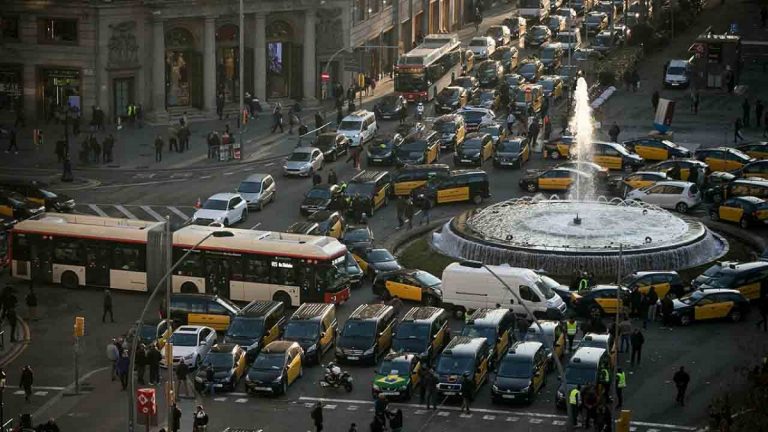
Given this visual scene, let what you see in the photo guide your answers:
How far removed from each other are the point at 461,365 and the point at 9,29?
2364 inches

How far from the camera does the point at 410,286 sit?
8238 centimetres

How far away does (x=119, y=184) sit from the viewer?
10600 cm

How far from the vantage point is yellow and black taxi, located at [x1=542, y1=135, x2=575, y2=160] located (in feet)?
365

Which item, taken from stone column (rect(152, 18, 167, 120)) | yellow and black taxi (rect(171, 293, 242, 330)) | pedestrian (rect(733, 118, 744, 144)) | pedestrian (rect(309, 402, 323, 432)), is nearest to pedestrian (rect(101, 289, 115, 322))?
yellow and black taxi (rect(171, 293, 242, 330))

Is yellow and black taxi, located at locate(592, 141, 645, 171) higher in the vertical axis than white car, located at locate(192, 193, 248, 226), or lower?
higher

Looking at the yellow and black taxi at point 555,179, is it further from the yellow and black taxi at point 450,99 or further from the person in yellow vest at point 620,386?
the person in yellow vest at point 620,386

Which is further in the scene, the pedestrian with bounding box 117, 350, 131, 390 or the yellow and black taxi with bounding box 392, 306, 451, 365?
the yellow and black taxi with bounding box 392, 306, 451, 365

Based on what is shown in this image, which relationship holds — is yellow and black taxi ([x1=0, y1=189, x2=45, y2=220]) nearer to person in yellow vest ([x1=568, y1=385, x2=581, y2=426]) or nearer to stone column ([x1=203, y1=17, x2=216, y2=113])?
stone column ([x1=203, y1=17, x2=216, y2=113])

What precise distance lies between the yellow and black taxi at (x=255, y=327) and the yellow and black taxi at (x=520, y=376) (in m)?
9.95

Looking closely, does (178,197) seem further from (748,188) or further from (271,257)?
(748,188)

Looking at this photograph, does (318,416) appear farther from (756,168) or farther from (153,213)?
(756,168)

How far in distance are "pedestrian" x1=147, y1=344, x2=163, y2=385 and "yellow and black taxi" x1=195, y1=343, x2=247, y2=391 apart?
157cm

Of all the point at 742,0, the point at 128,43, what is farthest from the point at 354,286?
the point at 742,0

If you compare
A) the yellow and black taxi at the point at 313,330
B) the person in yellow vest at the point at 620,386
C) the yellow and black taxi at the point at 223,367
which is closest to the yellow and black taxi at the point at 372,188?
the yellow and black taxi at the point at 313,330
